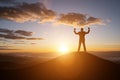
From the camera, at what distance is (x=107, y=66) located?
914 inches

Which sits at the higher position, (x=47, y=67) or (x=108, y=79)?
(x=47, y=67)

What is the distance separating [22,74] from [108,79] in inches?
406

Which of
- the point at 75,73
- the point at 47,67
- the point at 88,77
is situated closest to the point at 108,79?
the point at 88,77

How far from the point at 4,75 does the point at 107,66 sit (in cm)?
1315

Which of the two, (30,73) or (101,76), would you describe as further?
(30,73)

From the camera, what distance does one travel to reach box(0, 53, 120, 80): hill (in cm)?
2116

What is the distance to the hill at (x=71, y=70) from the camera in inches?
833

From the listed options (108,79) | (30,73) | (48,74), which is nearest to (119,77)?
(108,79)

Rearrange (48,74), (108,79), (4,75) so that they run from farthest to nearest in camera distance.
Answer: (4,75), (48,74), (108,79)

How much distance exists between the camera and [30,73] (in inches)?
898

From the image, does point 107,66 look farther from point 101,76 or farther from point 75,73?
point 75,73

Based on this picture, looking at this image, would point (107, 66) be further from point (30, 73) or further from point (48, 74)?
point (30, 73)

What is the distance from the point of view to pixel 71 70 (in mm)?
22234

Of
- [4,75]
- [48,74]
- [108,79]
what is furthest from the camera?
[4,75]
